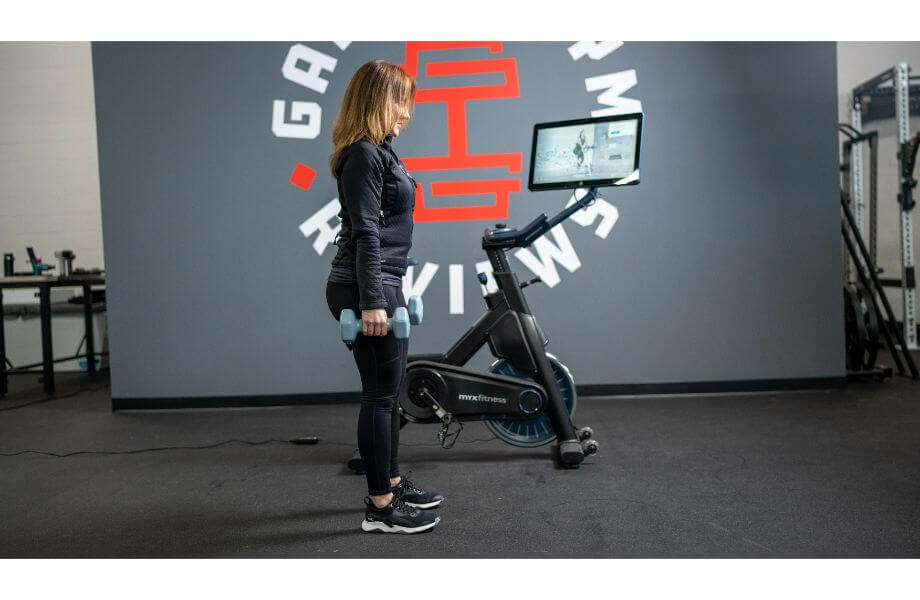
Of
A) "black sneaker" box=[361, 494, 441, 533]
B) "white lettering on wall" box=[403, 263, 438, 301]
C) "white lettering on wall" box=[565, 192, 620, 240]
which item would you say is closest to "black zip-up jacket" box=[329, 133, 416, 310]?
"black sneaker" box=[361, 494, 441, 533]

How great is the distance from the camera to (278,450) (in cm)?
294

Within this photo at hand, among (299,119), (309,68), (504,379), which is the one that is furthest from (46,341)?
(504,379)

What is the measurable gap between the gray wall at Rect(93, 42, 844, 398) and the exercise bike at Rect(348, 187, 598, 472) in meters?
1.24

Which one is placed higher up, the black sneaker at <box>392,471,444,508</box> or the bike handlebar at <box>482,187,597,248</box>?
A: the bike handlebar at <box>482,187,597,248</box>

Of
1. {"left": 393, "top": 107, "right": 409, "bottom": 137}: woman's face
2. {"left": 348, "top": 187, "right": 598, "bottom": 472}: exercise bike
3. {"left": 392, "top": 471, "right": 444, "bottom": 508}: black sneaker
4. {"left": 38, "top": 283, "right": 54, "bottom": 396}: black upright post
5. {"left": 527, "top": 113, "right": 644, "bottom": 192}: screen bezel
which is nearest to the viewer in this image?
{"left": 393, "top": 107, "right": 409, "bottom": 137}: woman's face

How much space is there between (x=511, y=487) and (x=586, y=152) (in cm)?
125

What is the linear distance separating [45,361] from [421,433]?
116 inches

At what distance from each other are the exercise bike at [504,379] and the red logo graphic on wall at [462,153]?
4.14 ft

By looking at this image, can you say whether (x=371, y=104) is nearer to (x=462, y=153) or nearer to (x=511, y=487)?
(x=511, y=487)

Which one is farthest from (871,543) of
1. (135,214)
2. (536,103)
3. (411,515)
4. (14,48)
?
(14,48)

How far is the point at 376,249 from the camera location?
1.72 m

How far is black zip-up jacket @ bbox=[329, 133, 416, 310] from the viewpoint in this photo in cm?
171

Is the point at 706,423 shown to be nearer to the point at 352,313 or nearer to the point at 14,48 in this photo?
the point at 352,313

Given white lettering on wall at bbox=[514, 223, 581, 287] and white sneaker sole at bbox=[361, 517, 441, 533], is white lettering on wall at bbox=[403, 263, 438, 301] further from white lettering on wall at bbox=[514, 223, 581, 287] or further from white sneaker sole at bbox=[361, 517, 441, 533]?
white sneaker sole at bbox=[361, 517, 441, 533]
